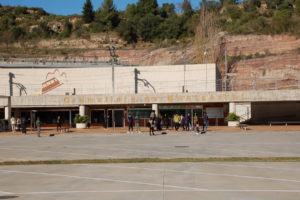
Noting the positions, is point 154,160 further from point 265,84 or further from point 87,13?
point 87,13

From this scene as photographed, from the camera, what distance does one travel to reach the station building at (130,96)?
125 feet

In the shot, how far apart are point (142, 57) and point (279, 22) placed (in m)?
27.9

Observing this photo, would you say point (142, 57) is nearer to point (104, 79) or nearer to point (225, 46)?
point (225, 46)

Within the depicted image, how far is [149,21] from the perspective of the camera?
315 ft

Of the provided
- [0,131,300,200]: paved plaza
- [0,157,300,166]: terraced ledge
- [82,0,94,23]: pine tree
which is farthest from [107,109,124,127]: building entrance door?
[82,0,94,23]: pine tree

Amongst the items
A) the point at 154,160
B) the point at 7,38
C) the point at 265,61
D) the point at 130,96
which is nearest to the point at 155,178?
the point at 154,160

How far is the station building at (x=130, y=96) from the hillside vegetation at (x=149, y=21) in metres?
35.3

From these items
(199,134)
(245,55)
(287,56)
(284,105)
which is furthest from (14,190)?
(245,55)

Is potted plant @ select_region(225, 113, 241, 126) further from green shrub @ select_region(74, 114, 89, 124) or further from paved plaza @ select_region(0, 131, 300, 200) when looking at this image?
paved plaza @ select_region(0, 131, 300, 200)

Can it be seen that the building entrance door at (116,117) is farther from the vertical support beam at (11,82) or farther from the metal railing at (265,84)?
the metal railing at (265,84)

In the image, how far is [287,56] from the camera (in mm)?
60531

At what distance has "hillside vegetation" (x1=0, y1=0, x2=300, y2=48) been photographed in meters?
78.9

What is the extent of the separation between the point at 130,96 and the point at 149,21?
60.2 m

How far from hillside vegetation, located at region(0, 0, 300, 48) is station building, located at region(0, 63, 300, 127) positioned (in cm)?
3526
